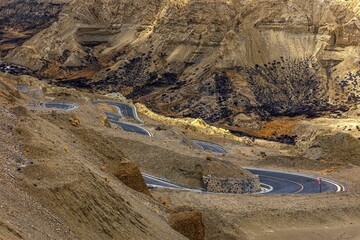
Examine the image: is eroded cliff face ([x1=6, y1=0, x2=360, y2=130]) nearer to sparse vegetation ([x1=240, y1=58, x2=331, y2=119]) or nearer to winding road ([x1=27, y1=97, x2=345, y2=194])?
sparse vegetation ([x1=240, y1=58, x2=331, y2=119])

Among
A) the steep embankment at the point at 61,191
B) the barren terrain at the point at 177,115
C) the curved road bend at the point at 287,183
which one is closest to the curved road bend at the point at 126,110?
the barren terrain at the point at 177,115

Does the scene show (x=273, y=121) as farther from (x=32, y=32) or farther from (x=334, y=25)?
(x=32, y=32)

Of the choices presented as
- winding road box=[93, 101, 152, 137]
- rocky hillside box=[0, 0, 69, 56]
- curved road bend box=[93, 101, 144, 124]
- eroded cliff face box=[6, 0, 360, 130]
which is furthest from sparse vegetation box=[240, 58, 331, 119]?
rocky hillside box=[0, 0, 69, 56]

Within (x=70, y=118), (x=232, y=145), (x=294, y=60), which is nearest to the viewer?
(x=70, y=118)

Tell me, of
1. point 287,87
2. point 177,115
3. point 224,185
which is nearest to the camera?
point 224,185

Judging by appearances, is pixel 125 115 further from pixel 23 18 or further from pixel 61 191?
pixel 23 18

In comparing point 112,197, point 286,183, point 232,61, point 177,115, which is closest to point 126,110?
point 177,115

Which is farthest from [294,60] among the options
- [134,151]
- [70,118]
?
[70,118]

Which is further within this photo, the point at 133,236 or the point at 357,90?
the point at 357,90

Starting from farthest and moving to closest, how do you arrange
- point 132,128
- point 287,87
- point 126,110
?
point 287,87 < point 126,110 < point 132,128
